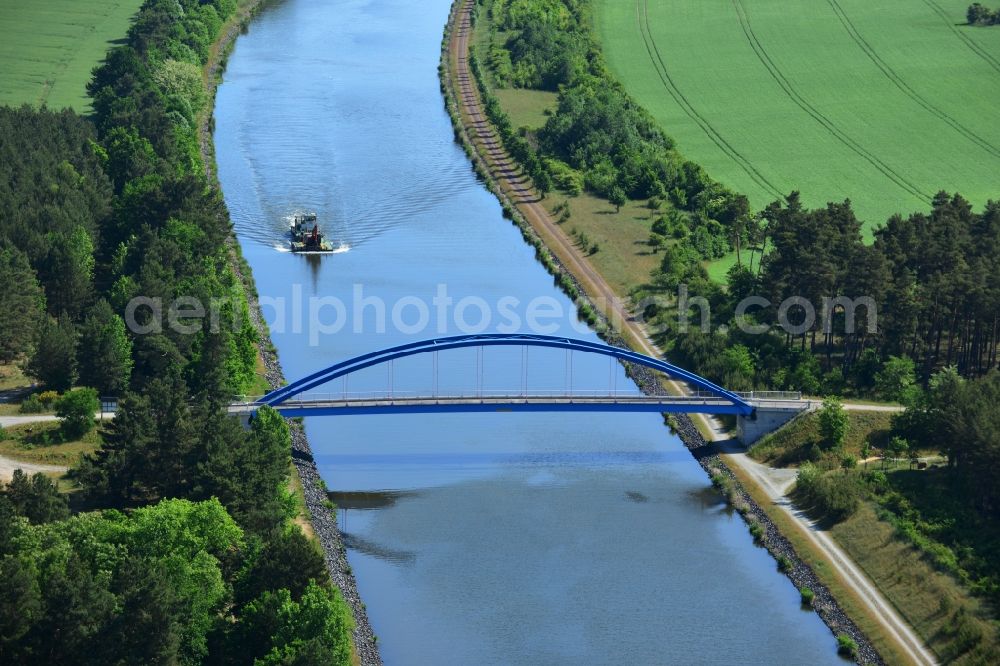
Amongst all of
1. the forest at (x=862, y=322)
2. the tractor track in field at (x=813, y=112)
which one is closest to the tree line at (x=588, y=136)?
the forest at (x=862, y=322)

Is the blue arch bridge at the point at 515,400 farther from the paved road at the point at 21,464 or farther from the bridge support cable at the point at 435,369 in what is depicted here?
the paved road at the point at 21,464

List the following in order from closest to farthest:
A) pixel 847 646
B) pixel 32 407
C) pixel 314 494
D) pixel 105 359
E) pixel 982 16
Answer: pixel 847 646 < pixel 314 494 < pixel 32 407 < pixel 105 359 < pixel 982 16

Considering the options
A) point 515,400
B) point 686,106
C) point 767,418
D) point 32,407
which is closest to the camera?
point 32,407

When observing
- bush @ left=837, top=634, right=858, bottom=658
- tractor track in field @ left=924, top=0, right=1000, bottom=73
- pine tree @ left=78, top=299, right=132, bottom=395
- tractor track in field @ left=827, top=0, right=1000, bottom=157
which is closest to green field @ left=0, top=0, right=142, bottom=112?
pine tree @ left=78, top=299, right=132, bottom=395

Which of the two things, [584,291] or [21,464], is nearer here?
[21,464]

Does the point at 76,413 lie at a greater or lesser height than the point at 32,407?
greater

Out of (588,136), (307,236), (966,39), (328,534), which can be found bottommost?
(328,534)

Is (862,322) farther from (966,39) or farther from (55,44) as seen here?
(55,44)

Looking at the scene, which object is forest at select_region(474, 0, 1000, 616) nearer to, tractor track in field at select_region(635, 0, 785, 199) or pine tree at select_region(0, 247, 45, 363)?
tractor track in field at select_region(635, 0, 785, 199)

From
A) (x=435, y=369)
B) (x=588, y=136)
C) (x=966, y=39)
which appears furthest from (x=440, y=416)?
(x=966, y=39)
